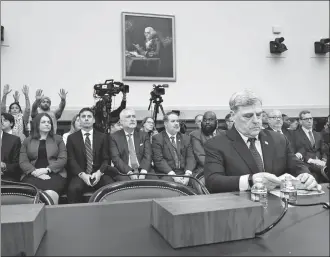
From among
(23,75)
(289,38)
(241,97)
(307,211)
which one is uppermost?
(289,38)

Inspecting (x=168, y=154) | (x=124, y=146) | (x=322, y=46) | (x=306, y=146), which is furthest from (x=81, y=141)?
(x=322, y=46)

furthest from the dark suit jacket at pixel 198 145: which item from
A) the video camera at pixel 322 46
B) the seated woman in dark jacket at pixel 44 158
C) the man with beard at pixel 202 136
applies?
the video camera at pixel 322 46

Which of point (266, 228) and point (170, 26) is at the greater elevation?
point (170, 26)

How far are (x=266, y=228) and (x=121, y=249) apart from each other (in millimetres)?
303

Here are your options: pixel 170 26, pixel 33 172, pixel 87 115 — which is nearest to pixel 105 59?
pixel 170 26

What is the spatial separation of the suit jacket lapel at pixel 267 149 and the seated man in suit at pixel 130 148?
66.4 inches

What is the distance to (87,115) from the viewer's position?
344 centimetres

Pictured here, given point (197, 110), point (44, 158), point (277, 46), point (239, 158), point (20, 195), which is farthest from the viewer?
point (277, 46)

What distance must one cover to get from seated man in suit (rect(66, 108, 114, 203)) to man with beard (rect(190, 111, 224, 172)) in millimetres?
1075

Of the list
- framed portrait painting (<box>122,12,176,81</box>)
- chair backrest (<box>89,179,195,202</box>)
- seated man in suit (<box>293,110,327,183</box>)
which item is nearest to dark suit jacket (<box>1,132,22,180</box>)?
chair backrest (<box>89,179,195,202</box>)

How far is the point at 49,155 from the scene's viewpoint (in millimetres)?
3150

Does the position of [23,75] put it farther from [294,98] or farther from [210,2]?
[294,98]

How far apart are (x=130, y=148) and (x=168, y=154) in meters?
0.47

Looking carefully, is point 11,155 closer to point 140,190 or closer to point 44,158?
point 44,158
